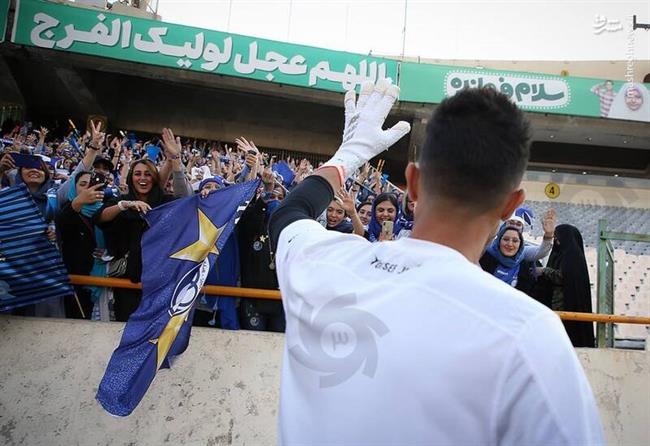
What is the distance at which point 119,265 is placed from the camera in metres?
4.09

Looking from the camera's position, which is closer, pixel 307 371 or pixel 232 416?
pixel 307 371

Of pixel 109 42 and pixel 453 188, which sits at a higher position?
pixel 109 42

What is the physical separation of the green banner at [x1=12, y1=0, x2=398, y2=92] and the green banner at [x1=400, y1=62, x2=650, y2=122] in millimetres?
756

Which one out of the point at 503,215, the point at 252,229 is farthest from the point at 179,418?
the point at 503,215

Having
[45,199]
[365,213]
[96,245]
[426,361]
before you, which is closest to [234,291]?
[96,245]

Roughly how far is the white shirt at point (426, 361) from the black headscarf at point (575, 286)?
4.05 m

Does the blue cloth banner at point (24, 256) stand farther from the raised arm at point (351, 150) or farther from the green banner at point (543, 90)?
the green banner at point (543, 90)

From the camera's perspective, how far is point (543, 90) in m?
14.4

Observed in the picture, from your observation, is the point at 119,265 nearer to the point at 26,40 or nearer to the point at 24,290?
the point at 24,290

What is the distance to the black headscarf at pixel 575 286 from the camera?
4480mm

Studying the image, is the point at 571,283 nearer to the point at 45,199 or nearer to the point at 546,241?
the point at 546,241

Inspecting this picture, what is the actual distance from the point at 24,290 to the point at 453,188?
348 centimetres

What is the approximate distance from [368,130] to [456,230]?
627mm


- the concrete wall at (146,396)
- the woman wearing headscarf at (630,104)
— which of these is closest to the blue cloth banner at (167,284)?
the concrete wall at (146,396)
